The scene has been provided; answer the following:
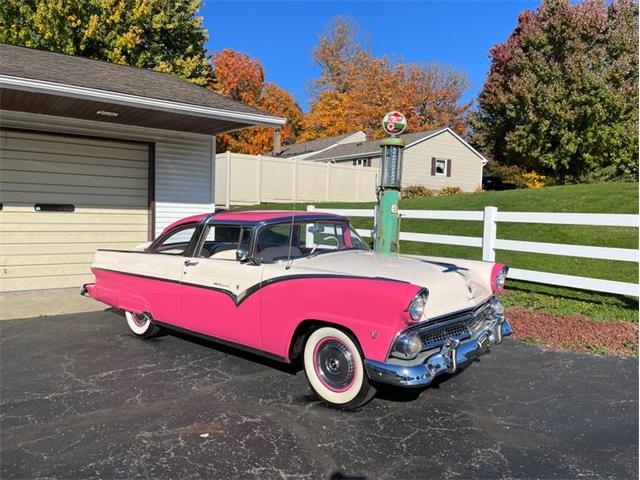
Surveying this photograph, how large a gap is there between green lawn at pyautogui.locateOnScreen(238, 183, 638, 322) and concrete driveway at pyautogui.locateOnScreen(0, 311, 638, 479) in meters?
2.11

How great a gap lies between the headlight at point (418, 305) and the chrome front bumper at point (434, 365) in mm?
327

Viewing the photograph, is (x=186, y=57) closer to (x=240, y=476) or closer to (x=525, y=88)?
(x=525, y=88)

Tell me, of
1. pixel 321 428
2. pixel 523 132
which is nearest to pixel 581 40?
pixel 523 132

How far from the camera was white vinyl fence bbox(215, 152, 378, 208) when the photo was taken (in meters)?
21.0

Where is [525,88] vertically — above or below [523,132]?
above

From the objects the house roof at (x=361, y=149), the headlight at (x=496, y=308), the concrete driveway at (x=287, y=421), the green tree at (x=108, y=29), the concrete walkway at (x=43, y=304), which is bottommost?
the concrete walkway at (x=43, y=304)

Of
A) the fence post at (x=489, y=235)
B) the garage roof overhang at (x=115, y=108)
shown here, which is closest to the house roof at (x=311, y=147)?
the garage roof overhang at (x=115, y=108)

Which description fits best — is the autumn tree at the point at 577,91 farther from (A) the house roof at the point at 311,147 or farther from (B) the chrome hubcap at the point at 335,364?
(B) the chrome hubcap at the point at 335,364

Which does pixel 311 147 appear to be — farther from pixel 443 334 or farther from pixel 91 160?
pixel 443 334

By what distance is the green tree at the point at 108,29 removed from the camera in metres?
21.2

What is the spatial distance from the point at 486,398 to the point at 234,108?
257 inches

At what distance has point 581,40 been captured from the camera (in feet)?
72.8

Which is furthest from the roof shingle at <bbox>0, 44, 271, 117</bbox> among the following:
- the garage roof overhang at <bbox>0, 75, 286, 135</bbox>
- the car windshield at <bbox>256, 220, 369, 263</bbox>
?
the car windshield at <bbox>256, 220, 369, 263</bbox>

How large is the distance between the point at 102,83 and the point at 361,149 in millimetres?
24744
